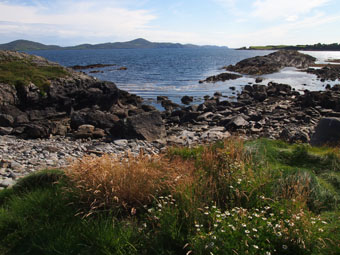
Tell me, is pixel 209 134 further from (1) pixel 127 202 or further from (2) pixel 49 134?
(1) pixel 127 202

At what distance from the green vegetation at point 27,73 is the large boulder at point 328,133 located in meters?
19.1

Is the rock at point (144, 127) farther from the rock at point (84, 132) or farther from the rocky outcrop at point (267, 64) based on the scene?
the rocky outcrop at point (267, 64)

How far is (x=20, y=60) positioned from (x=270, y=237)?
29690 millimetres

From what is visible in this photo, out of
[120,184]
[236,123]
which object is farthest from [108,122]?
[120,184]

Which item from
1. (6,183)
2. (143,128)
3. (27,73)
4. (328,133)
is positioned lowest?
(143,128)

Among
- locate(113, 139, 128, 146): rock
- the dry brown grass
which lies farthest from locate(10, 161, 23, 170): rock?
the dry brown grass

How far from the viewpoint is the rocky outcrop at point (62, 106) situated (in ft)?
52.0

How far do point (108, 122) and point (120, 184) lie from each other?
13.1 metres

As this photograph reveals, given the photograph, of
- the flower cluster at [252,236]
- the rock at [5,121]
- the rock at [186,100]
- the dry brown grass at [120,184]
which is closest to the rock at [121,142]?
the rock at [5,121]

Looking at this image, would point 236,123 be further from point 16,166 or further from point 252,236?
point 252,236

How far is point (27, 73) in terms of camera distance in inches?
898

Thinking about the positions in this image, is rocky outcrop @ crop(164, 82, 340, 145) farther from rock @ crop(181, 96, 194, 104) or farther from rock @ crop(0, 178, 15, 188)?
rock @ crop(0, 178, 15, 188)

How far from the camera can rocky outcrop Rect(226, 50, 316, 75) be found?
62659 millimetres

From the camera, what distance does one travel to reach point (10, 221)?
4.94m
